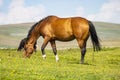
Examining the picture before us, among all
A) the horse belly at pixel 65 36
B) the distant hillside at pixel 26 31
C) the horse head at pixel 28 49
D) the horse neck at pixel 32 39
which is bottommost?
the distant hillside at pixel 26 31

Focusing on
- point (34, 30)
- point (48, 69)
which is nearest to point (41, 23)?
point (34, 30)

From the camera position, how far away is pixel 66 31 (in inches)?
1110

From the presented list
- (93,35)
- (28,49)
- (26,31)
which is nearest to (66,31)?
(93,35)

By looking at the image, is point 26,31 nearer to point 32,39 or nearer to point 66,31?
point 32,39

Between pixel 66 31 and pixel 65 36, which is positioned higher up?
pixel 66 31

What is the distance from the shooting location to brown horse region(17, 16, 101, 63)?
2733cm

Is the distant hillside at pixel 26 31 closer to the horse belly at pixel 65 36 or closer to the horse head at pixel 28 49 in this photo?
the horse head at pixel 28 49

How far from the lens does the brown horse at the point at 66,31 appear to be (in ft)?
89.7

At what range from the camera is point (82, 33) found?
2728 centimetres

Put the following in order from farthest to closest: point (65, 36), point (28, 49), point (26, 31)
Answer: point (26, 31) < point (28, 49) < point (65, 36)

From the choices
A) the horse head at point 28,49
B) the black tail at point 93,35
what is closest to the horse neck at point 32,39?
the horse head at point 28,49

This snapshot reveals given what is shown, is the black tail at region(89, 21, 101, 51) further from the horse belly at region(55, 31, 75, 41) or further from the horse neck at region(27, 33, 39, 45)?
the horse neck at region(27, 33, 39, 45)

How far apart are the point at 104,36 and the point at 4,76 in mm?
110206

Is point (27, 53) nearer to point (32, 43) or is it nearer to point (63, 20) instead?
point (32, 43)
